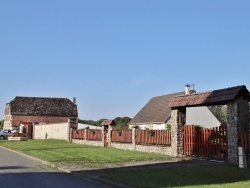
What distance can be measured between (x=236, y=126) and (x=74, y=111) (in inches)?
2843

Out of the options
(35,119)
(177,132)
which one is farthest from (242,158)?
(35,119)

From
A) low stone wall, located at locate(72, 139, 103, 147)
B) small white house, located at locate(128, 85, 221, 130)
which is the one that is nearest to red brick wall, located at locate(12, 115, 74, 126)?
small white house, located at locate(128, 85, 221, 130)

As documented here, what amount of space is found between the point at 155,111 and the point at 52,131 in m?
16.5

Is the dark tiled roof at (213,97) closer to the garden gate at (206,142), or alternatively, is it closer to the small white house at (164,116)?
the garden gate at (206,142)

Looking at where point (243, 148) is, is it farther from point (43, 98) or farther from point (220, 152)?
point (43, 98)

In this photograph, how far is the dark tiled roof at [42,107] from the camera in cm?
8350

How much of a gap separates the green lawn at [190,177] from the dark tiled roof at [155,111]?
36.8 metres

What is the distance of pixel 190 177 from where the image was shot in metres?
13.3

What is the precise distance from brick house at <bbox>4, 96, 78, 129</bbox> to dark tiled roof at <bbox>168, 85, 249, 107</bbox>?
61.6m

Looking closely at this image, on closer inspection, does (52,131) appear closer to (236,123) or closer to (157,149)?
(157,149)

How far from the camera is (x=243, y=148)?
54.2 ft

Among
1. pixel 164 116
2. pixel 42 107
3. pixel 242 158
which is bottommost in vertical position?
pixel 242 158

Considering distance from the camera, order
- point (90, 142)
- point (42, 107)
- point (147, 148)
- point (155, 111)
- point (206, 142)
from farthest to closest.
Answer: point (42, 107) < point (155, 111) < point (90, 142) < point (147, 148) < point (206, 142)

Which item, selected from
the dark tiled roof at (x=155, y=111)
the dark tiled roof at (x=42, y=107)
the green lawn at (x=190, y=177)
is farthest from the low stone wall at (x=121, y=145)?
the dark tiled roof at (x=42, y=107)
